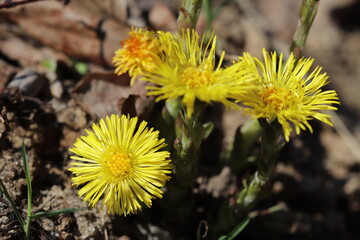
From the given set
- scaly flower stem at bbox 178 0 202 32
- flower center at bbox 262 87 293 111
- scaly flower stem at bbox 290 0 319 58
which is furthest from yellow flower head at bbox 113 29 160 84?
scaly flower stem at bbox 290 0 319 58

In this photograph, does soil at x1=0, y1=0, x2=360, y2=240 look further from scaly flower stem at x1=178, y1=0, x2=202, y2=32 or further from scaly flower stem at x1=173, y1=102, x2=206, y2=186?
scaly flower stem at x1=178, y1=0, x2=202, y2=32

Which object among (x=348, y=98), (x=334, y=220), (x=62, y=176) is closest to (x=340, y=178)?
(x=334, y=220)

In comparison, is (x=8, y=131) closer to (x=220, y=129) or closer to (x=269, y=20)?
(x=220, y=129)

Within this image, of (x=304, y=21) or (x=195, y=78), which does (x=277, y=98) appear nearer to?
(x=195, y=78)

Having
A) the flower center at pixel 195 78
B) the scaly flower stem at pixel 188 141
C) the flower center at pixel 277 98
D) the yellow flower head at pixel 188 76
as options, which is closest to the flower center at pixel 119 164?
the scaly flower stem at pixel 188 141

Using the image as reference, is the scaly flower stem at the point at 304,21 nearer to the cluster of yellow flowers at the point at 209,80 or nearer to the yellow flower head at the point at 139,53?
the cluster of yellow flowers at the point at 209,80

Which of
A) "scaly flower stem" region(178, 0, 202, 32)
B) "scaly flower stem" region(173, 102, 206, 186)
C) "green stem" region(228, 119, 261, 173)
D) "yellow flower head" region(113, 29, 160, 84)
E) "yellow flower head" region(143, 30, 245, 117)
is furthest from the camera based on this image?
"green stem" region(228, 119, 261, 173)
